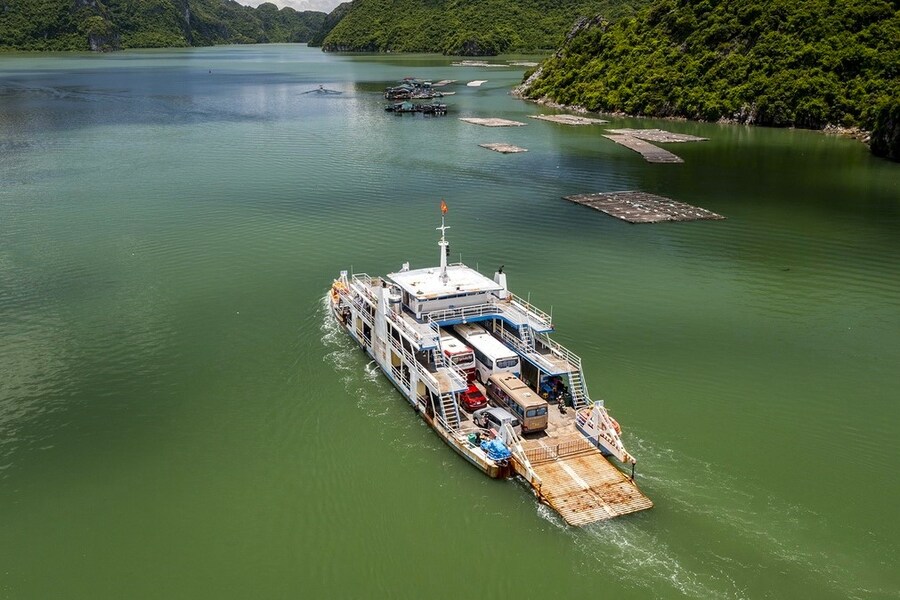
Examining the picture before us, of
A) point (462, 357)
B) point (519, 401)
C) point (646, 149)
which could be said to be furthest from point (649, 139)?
point (519, 401)

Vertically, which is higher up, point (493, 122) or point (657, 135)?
point (493, 122)

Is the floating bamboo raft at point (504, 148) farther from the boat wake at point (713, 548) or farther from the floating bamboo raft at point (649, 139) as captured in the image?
the boat wake at point (713, 548)

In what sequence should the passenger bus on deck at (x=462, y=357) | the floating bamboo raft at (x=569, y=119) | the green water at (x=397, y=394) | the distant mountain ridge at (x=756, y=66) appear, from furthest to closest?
the floating bamboo raft at (x=569, y=119) → the distant mountain ridge at (x=756, y=66) → the passenger bus on deck at (x=462, y=357) → the green water at (x=397, y=394)

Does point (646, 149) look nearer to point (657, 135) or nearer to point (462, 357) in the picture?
point (657, 135)

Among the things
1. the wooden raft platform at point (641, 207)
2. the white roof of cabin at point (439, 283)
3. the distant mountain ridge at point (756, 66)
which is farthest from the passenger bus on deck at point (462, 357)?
the distant mountain ridge at point (756, 66)

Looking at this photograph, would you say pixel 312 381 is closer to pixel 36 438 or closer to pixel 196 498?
pixel 196 498

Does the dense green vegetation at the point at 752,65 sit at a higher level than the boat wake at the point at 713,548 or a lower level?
higher
